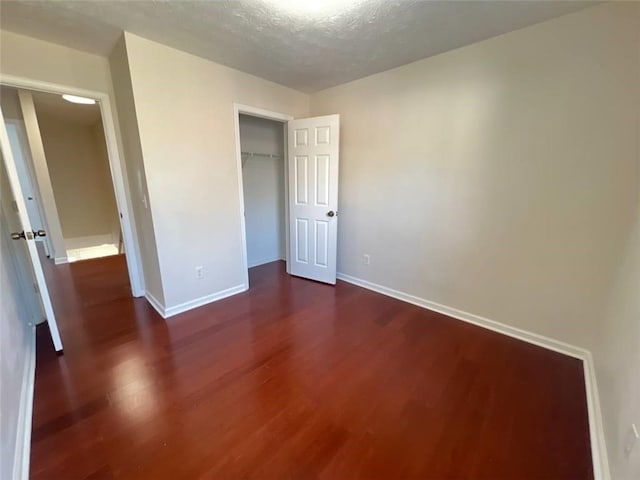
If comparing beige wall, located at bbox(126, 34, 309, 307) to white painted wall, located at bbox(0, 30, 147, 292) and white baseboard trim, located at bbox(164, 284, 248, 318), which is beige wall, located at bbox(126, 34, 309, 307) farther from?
white painted wall, located at bbox(0, 30, 147, 292)

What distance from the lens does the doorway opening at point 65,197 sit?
85.4 inches

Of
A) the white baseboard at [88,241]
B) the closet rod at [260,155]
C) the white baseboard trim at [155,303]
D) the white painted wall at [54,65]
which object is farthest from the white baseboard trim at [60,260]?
the closet rod at [260,155]

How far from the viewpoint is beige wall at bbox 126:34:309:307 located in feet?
7.45

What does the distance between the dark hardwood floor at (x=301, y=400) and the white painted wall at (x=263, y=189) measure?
1668 mm

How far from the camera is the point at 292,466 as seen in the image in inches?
50.8

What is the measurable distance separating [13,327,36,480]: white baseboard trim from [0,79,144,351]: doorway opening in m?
0.27

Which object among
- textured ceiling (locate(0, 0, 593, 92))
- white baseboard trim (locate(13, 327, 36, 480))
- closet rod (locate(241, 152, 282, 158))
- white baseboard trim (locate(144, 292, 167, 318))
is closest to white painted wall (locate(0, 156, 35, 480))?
white baseboard trim (locate(13, 327, 36, 480))

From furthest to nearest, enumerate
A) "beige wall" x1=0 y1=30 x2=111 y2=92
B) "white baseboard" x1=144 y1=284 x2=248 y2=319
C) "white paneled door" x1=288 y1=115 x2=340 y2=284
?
"white paneled door" x1=288 y1=115 x2=340 y2=284 → "white baseboard" x1=144 y1=284 x2=248 y2=319 → "beige wall" x1=0 y1=30 x2=111 y2=92

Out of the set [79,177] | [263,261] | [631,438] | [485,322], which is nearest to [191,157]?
[263,261]

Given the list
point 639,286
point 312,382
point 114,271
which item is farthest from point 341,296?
point 114,271

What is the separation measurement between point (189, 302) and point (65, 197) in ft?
14.9

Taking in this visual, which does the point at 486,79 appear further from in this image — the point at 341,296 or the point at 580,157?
the point at 341,296

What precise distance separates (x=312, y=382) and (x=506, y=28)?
9.66 feet

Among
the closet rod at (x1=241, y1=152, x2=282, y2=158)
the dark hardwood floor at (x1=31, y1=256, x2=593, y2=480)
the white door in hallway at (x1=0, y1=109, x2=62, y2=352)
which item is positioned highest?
the closet rod at (x1=241, y1=152, x2=282, y2=158)
